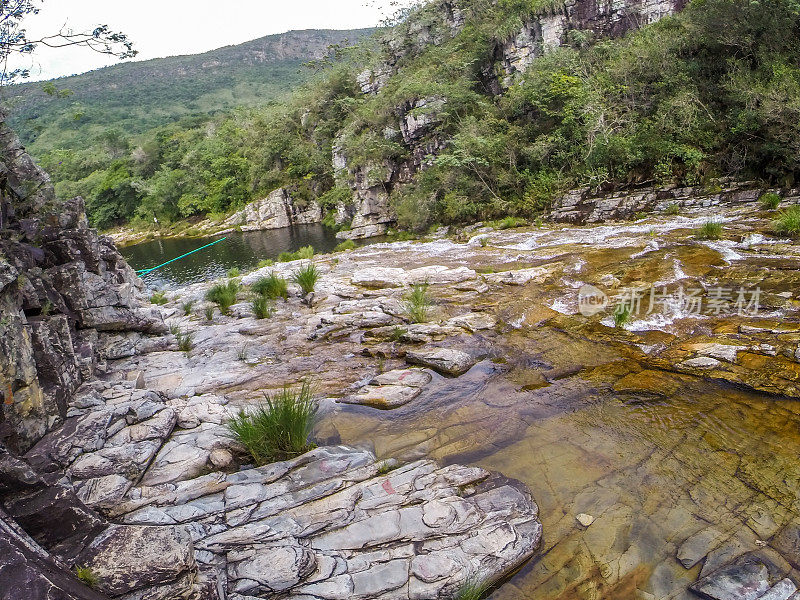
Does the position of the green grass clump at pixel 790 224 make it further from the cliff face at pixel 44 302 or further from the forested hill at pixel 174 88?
the forested hill at pixel 174 88

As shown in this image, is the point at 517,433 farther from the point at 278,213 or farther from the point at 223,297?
the point at 278,213

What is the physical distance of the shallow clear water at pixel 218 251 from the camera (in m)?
20.8

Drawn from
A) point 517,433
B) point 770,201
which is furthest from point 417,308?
point 770,201

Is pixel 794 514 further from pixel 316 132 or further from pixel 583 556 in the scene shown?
pixel 316 132

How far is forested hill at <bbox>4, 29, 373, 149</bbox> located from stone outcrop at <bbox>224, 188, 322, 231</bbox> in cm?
3205

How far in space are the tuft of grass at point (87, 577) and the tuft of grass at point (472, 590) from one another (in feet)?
6.49

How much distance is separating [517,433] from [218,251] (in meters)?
25.3

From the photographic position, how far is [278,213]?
35.1m

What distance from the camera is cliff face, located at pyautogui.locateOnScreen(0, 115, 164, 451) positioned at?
13.3 feet

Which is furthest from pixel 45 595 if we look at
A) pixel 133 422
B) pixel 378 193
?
pixel 378 193

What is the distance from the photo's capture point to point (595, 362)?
5.84 metres

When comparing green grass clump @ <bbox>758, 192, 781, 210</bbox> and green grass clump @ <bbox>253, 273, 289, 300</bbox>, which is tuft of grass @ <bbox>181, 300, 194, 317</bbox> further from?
green grass clump @ <bbox>758, 192, 781, 210</bbox>

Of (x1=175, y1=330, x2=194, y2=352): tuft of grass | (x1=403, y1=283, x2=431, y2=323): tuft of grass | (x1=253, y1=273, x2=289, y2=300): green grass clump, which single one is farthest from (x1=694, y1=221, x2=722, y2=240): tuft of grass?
(x1=175, y1=330, x2=194, y2=352): tuft of grass

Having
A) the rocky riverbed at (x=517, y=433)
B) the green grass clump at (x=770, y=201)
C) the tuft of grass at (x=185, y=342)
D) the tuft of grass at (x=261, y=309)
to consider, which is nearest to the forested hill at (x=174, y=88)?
the green grass clump at (x=770, y=201)
